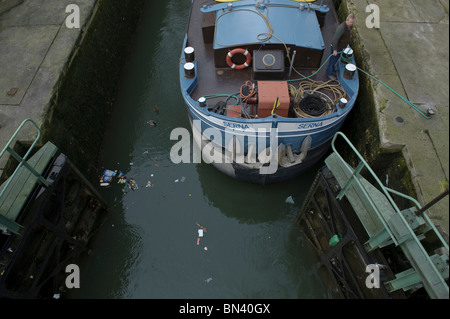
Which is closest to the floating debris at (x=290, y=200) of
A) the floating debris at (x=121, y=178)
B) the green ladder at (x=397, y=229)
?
the green ladder at (x=397, y=229)

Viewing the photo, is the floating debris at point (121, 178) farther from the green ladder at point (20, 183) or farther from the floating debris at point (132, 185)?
the green ladder at point (20, 183)

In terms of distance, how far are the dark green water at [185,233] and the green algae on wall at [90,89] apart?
Result: 65cm

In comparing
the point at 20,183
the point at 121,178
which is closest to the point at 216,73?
the point at 121,178

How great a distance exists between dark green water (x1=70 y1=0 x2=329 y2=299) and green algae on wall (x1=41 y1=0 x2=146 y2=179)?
25.5 inches

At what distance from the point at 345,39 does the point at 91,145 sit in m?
6.78

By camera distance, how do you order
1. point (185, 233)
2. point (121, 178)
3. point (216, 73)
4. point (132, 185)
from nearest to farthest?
point (185, 233), point (216, 73), point (132, 185), point (121, 178)

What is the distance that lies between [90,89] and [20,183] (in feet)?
12.5

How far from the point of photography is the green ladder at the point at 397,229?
4051 millimetres

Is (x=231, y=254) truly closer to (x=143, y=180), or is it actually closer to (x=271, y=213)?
(x=271, y=213)

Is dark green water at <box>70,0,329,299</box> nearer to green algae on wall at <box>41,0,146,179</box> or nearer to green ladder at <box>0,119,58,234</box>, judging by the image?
green algae on wall at <box>41,0,146,179</box>

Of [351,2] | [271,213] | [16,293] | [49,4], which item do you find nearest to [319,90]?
[271,213]

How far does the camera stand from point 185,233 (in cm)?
722

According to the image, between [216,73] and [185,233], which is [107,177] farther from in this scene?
[216,73]

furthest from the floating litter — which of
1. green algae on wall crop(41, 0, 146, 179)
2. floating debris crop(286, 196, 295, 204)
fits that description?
green algae on wall crop(41, 0, 146, 179)
